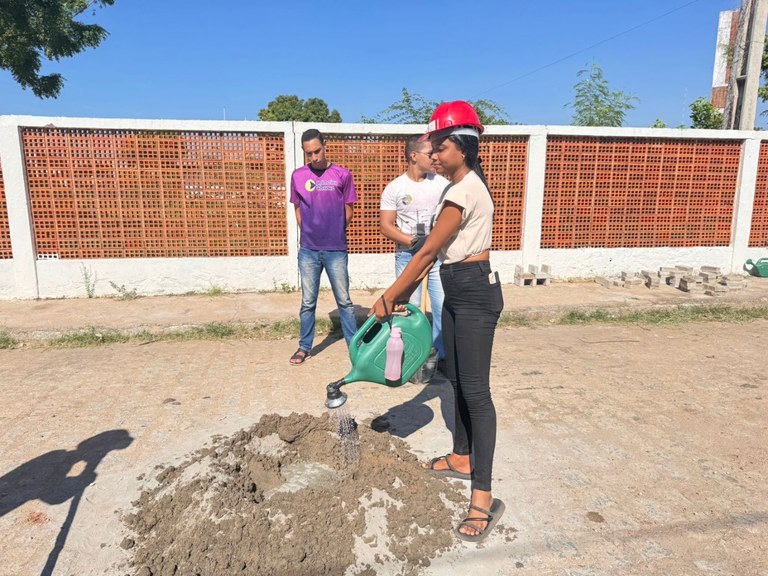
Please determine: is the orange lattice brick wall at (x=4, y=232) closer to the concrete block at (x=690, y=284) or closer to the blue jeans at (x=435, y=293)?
the blue jeans at (x=435, y=293)

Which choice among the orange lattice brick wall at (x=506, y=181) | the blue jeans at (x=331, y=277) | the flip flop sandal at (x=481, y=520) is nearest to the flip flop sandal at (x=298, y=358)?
the blue jeans at (x=331, y=277)

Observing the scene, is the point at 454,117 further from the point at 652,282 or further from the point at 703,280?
the point at 703,280

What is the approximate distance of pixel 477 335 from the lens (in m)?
2.38

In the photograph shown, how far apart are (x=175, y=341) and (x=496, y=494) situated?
4.03 metres

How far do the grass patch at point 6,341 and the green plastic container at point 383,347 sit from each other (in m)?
Result: 4.56

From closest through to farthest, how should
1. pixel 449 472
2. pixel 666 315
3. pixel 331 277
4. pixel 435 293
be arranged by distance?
pixel 449 472
pixel 435 293
pixel 331 277
pixel 666 315

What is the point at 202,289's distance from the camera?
743 cm

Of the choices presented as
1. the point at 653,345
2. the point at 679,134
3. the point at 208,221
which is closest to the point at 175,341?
the point at 208,221

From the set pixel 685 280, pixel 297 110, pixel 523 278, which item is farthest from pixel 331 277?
pixel 297 110

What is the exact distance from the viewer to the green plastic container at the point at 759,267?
8.72m

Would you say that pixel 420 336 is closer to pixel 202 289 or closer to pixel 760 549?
pixel 760 549

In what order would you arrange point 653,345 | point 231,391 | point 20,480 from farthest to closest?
1. point 653,345
2. point 231,391
3. point 20,480

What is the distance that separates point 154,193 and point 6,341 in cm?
262

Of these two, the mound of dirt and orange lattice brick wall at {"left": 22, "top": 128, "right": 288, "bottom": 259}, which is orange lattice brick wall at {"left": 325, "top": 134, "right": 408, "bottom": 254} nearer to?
orange lattice brick wall at {"left": 22, "top": 128, "right": 288, "bottom": 259}
